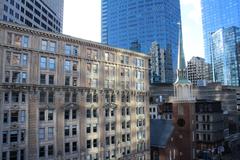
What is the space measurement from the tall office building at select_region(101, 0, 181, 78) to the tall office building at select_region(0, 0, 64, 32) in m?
55.9

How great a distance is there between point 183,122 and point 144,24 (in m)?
118

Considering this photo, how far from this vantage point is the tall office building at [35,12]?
8312 cm

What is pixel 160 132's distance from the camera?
73312 mm

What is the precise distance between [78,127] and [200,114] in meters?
49.2

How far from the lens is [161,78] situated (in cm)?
17712

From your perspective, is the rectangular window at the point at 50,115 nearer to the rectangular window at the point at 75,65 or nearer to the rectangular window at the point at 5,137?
the rectangular window at the point at 5,137

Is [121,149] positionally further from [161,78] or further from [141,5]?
[141,5]

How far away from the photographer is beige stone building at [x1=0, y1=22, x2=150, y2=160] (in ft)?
148

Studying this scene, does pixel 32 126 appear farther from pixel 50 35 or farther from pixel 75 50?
pixel 75 50

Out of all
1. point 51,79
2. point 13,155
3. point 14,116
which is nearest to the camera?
point 13,155

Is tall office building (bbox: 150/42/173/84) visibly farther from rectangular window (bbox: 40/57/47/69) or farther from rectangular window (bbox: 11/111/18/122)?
rectangular window (bbox: 11/111/18/122)

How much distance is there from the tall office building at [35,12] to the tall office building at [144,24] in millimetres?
55883

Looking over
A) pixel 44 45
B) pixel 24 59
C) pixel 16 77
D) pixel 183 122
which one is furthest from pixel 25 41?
pixel 183 122

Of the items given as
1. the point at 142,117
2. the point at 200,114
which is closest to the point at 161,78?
the point at 200,114
